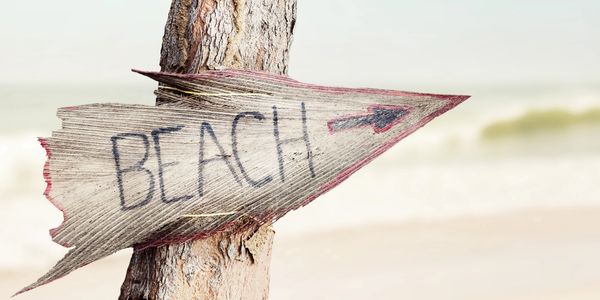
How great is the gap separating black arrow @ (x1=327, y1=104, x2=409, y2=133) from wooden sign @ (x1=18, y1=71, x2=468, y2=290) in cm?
2

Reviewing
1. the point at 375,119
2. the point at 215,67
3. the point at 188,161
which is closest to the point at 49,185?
the point at 188,161

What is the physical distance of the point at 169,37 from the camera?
212 centimetres

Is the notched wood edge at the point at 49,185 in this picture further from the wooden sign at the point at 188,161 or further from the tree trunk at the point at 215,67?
the tree trunk at the point at 215,67

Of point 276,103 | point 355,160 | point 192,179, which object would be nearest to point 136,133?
point 192,179

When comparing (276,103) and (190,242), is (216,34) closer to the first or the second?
(276,103)

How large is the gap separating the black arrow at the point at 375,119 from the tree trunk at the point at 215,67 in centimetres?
18

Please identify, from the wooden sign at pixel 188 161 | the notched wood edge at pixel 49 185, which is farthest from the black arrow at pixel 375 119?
the notched wood edge at pixel 49 185

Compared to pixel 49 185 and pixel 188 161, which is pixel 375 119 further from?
pixel 49 185

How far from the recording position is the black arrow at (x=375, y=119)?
2.07 metres

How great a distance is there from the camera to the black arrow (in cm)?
207

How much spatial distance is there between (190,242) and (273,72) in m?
0.41

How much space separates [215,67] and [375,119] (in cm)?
36

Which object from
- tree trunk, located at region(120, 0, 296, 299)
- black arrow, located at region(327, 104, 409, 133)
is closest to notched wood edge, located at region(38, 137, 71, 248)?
tree trunk, located at region(120, 0, 296, 299)

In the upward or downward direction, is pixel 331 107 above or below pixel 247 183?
above
